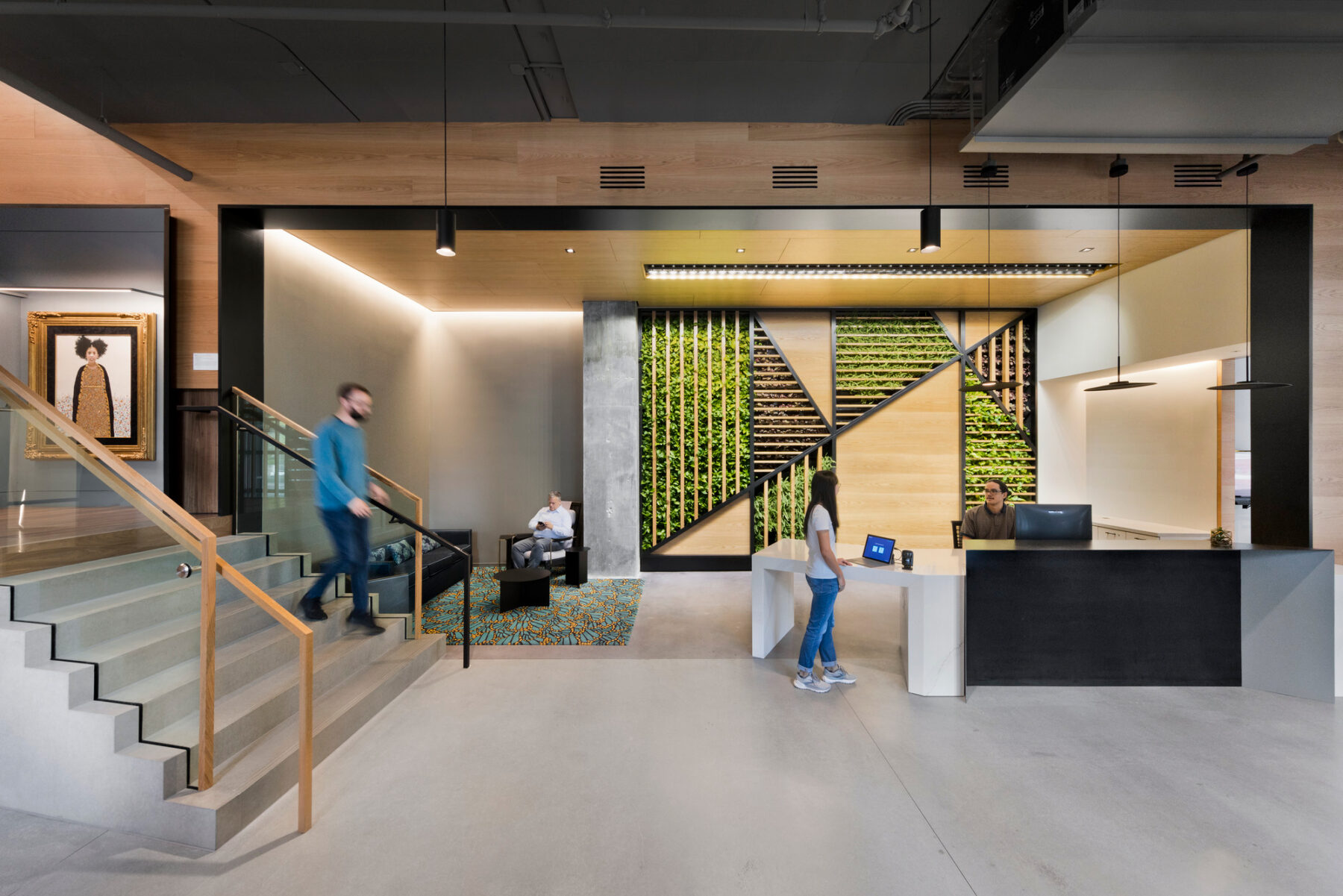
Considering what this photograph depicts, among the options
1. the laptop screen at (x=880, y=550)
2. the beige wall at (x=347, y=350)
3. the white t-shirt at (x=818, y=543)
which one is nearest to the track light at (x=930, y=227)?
the white t-shirt at (x=818, y=543)

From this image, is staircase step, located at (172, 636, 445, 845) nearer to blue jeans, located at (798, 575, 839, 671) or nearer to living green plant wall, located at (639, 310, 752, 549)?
blue jeans, located at (798, 575, 839, 671)

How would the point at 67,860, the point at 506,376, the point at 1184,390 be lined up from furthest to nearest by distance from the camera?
1. the point at 506,376
2. the point at 1184,390
3. the point at 67,860

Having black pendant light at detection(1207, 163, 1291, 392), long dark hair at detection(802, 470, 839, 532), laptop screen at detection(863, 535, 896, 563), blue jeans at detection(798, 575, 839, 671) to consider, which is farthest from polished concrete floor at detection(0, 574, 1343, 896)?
black pendant light at detection(1207, 163, 1291, 392)

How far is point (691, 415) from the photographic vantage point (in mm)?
7492

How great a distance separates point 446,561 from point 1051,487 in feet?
25.5

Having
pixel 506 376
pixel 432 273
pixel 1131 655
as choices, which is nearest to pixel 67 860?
pixel 432 273

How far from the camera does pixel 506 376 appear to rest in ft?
26.9

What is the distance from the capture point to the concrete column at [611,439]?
7047mm

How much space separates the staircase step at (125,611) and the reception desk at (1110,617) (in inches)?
150

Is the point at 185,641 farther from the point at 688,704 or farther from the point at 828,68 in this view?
the point at 828,68

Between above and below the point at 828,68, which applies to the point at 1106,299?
below

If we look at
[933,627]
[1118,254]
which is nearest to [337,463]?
[933,627]

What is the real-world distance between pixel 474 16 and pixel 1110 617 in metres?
5.30

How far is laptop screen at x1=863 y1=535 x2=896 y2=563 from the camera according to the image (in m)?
4.00
